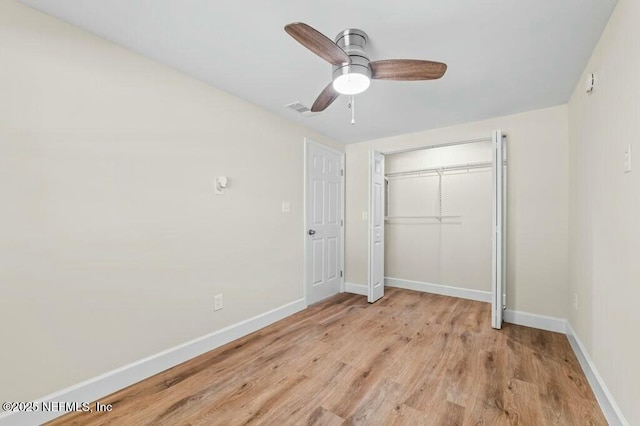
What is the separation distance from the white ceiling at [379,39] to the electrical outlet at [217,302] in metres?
1.92

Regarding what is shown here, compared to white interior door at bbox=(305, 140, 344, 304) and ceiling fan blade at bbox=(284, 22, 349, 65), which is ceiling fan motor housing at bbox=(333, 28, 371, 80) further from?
white interior door at bbox=(305, 140, 344, 304)

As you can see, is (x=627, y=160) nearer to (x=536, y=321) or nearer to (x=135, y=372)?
(x=536, y=321)

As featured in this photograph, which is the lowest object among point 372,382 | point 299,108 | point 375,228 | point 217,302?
point 372,382

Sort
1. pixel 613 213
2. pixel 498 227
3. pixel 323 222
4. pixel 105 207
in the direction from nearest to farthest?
1. pixel 613 213
2. pixel 105 207
3. pixel 498 227
4. pixel 323 222

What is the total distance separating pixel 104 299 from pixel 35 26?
170 centimetres

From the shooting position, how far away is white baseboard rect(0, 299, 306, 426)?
160 cm

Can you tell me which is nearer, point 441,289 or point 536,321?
point 536,321

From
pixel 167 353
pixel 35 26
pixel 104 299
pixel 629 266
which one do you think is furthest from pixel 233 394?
pixel 35 26

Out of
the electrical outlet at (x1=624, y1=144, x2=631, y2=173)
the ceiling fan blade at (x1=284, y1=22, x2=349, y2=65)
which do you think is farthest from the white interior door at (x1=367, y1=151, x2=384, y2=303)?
the electrical outlet at (x1=624, y1=144, x2=631, y2=173)

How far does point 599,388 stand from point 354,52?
2620mm

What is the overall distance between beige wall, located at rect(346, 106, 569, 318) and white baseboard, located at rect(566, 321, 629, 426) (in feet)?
1.88

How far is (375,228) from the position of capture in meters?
3.95

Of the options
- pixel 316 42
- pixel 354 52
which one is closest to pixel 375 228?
pixel 354 52

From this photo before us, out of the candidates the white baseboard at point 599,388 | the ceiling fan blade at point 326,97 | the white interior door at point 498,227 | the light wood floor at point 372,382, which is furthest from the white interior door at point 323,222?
the white baseboard at point 599,388
